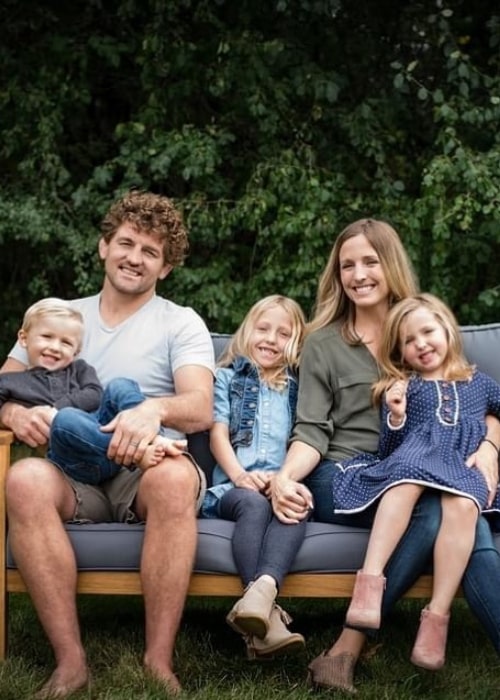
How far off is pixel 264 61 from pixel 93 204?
48.1 inches

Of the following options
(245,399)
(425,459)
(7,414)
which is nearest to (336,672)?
(425,459)

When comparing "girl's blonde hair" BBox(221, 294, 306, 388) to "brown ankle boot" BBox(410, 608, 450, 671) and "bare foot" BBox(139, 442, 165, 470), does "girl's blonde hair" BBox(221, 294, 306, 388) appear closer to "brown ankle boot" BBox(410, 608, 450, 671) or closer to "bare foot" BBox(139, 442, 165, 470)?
"bare foot" BBox(139, 442, 165, 470)

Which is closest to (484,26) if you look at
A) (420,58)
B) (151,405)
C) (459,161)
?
(420,58)

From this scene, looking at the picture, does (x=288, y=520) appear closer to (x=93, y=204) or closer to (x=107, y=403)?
(x=107, y=403)

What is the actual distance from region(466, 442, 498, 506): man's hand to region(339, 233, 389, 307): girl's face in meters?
0.59

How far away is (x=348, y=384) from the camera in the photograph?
3564mm

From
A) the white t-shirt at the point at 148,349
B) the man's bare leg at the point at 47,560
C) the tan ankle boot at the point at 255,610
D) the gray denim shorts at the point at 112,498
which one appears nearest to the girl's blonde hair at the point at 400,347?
the white t-shirt at the point at 148,349

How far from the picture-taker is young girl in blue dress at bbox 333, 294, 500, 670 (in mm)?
3029

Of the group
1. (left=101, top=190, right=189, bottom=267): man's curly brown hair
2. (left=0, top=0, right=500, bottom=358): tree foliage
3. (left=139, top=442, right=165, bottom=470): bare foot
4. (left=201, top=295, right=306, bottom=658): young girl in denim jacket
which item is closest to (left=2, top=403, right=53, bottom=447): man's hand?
(left=139, top=442, right=165, bottom=470): bare foot

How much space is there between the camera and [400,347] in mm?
3479

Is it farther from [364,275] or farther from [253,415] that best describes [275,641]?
[364,275]

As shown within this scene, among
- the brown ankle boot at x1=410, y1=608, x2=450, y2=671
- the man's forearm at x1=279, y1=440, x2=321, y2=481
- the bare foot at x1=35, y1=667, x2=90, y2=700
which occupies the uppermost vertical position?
the man's forearm at x1=279, y1=440, x2=321, y2=481

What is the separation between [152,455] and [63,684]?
25.2 inches

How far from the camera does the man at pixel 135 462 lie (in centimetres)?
305
